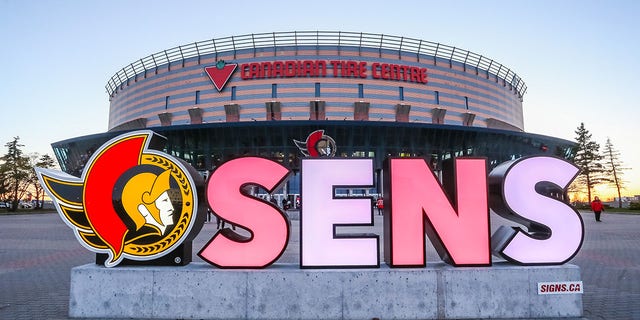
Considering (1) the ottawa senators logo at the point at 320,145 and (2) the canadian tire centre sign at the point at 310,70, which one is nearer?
(1) the ottawa senators logo at the point at 320,145

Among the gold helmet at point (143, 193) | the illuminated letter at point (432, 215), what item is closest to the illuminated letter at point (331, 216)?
the illuminated letter at point (432, 215)

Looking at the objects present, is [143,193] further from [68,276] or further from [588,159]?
[588,159]

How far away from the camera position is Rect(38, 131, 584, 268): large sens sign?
5852 millimetres

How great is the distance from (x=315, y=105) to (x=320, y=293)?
45737mm

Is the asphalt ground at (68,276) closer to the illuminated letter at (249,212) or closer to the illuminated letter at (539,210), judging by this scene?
the illuminated letter at (539,210)

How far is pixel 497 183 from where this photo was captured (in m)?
6.11

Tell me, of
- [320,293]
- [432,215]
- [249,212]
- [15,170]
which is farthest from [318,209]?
[15,170]

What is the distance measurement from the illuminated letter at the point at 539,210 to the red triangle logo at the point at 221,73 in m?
50.1

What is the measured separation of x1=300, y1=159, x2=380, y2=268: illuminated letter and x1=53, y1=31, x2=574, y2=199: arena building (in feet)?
130

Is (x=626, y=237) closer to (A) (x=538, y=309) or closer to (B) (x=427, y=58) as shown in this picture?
(A) (x=538, y=309)

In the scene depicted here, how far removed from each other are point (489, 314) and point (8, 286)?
363 inches

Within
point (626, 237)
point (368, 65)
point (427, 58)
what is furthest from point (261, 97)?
point (626, 237)

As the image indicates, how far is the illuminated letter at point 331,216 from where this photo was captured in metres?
5.80

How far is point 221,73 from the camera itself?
5284cm
